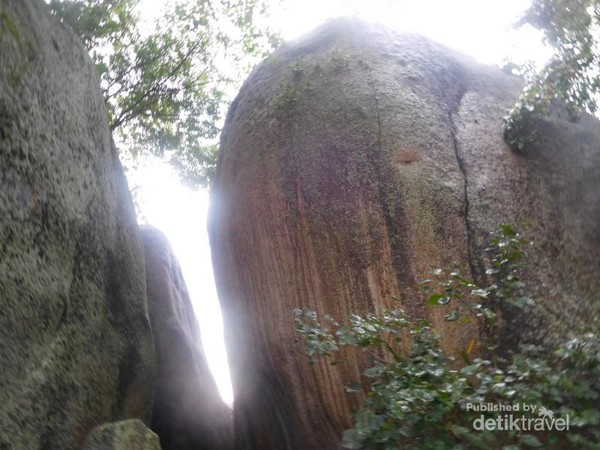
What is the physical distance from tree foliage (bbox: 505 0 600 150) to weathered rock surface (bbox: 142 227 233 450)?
3.71 m

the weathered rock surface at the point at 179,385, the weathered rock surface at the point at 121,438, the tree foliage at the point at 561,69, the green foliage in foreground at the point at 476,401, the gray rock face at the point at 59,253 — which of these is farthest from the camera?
the weathered rock surface at the point at 179,385

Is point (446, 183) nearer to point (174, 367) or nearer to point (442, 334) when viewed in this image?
point (442, 334)

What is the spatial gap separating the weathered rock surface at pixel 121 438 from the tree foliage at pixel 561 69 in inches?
148

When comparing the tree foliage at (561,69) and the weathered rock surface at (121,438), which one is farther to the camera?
the tree foliage at (561,69)

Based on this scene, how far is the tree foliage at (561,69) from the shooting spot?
5.49m

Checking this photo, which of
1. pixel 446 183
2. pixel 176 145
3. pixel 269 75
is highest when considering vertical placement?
pixel 176 145

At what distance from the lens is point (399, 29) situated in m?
7.46

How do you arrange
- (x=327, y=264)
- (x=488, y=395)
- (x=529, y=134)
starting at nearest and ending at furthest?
(x=488, y=395)
(x=327, y=264)
(x=529, y=134)

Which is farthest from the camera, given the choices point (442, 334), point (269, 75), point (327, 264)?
point (269, 75)

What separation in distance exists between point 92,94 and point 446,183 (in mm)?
2681

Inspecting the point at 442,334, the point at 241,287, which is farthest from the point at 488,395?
the point at 241,287

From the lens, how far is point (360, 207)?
5820mm

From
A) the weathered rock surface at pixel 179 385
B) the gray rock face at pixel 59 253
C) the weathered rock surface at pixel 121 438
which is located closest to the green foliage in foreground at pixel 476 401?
the weathered rock surface at pixel 121 438

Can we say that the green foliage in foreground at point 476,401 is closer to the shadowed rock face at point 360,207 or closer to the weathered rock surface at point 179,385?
the shadowed rock face at point 360,207
